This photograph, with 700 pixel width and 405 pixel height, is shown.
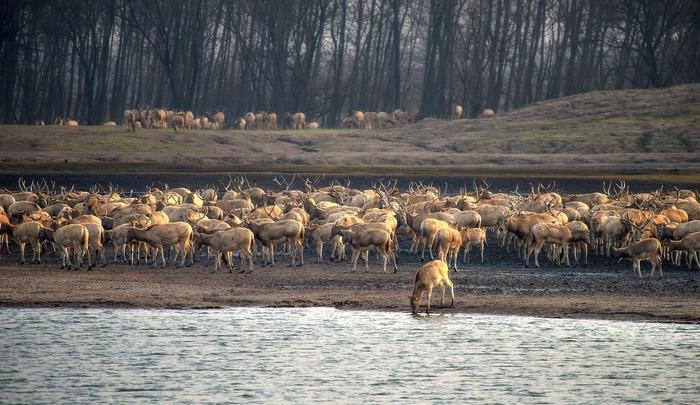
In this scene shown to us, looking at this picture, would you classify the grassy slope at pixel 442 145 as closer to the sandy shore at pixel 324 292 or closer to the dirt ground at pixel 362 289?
the dirt ground at pixel 362 289

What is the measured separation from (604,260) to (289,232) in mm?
8461

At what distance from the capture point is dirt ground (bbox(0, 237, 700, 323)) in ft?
81.5

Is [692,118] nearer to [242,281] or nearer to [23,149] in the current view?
[23,149]

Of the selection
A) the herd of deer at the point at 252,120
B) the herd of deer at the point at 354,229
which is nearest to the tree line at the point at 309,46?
the herd of deer at the point at 252,120

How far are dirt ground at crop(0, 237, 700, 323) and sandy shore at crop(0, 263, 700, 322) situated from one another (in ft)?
0.07

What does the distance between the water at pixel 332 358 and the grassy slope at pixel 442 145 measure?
113 feet

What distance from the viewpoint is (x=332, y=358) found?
21.4 metres

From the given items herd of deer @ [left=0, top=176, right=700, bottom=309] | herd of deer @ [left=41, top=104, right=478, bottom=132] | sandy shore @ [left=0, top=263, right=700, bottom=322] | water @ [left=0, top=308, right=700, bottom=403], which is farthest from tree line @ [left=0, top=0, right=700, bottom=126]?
water @ [left=0, top=308, right=700, bottom=403]

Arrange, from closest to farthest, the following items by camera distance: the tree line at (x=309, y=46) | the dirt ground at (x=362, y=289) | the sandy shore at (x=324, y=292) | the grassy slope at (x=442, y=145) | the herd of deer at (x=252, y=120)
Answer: the sandy shore at (x=324, y=292) → the dirt ground at (x=362, y=289) → the grassy slope at (x=442, y=145) → the herd of deer at (x=252, y=120) → the tree line at (x=309, y=46)

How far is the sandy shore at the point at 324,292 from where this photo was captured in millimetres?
24688

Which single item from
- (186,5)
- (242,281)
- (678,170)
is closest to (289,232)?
(242,281)

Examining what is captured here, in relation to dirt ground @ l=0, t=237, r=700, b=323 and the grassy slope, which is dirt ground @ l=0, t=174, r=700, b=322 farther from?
the grassy slope

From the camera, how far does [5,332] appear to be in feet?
75.3

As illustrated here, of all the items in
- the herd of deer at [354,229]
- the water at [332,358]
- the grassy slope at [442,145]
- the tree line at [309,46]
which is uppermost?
the tree line at [309,46]
